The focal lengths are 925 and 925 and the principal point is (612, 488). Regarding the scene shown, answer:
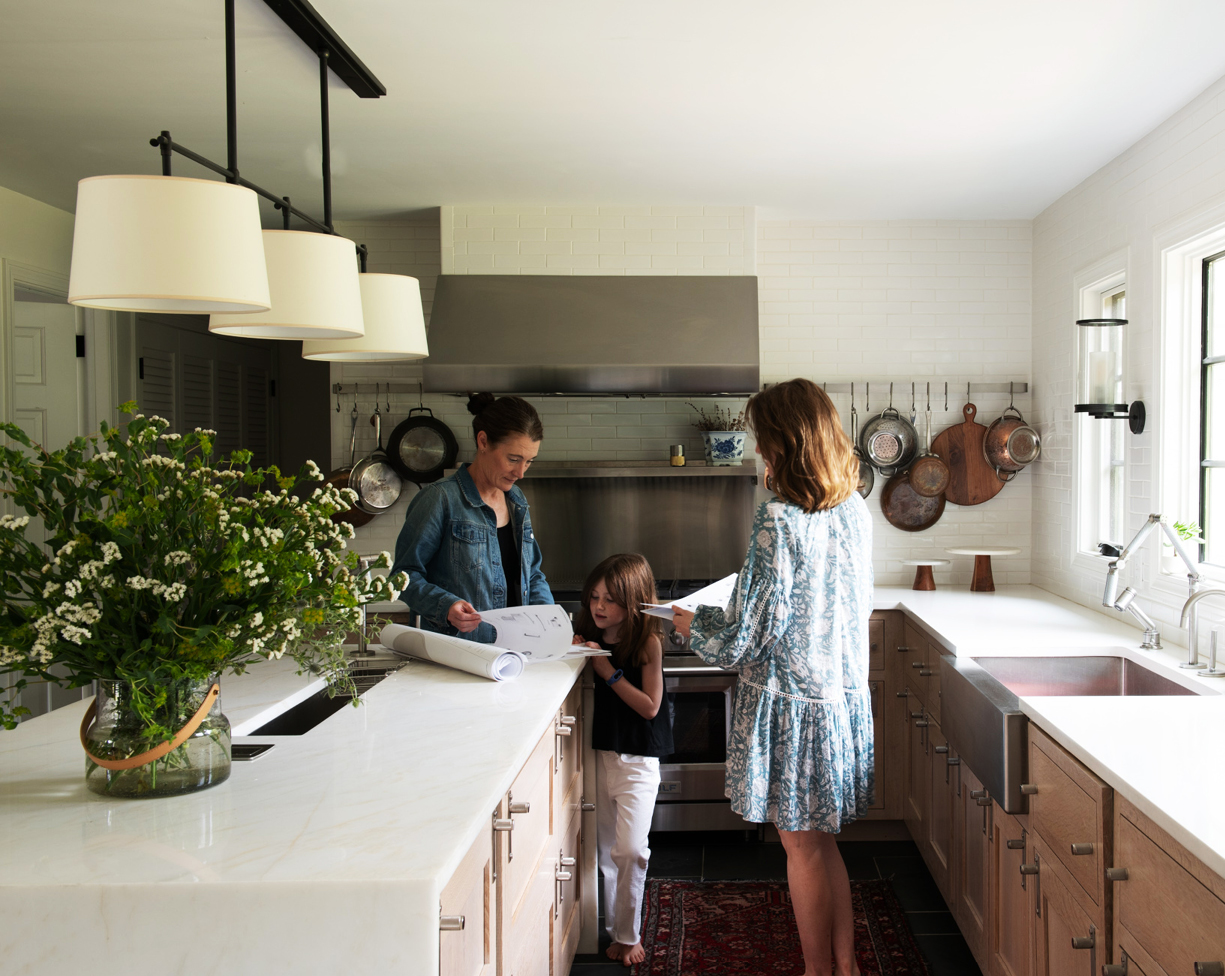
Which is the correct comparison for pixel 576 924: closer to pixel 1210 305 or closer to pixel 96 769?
pixel 96 769

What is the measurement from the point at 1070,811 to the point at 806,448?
93cm

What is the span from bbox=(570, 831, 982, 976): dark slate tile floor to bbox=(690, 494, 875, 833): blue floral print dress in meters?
0.72

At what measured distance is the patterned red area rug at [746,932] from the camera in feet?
8.77

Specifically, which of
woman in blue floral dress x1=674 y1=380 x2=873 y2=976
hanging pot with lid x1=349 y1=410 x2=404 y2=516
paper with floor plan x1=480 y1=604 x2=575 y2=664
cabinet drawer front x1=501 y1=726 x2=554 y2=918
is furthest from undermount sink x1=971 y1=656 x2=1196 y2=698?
hanging pot with lid x1=349 y1=410 x2=404 y2=516

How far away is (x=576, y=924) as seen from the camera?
2602 millimetres

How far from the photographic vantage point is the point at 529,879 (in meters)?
1.93

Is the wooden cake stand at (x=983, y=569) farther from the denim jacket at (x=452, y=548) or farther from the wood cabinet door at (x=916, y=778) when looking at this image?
the denim jacket at (x=452, y=548)

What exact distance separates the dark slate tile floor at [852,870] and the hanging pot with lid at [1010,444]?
1679 mm

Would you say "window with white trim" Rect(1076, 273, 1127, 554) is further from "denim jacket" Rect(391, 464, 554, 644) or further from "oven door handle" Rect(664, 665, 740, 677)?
"denim jacket" Rect(391, 464, 554, 644)

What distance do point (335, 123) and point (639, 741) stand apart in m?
2.15

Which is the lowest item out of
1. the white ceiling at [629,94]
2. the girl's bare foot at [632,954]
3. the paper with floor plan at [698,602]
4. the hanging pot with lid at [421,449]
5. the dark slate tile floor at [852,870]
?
the dark slate tile floor at [852,870]

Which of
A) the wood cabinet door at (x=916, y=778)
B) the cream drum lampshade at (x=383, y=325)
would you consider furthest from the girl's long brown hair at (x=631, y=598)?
the wood cabinet door at (x=916, y=778)

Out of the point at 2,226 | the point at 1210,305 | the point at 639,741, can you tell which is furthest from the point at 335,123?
the point at 1210,305

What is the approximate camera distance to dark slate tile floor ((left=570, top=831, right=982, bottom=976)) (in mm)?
2686
